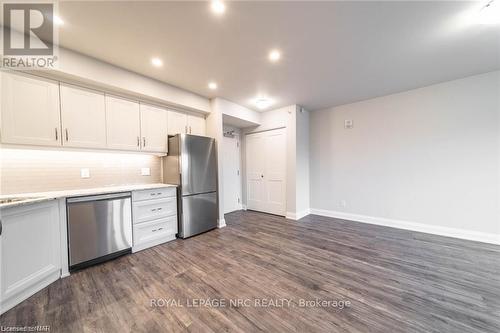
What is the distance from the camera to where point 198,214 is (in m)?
3.31

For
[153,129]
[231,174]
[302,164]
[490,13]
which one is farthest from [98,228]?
[490,13]

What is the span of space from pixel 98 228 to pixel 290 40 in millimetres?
3308

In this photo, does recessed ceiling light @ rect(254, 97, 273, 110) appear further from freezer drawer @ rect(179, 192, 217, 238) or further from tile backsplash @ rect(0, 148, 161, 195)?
tile backsplash @ rect(0, 148, 161, 195)

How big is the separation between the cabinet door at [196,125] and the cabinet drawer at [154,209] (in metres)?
1.44

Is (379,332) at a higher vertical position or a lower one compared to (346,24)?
lower

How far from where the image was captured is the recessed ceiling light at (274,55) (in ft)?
7.38

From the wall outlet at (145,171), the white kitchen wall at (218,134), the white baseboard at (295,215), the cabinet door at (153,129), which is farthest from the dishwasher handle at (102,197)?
the white baseboard at (295,215)

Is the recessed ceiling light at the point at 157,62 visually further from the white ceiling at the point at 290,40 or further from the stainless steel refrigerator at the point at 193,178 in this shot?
the stainless steel refrigerator at the point at 193,178

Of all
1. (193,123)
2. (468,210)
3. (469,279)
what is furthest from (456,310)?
(193,123)

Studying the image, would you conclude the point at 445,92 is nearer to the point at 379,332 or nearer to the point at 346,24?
the point at 346,24

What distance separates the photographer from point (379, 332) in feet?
4.34

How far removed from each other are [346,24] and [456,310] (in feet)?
9.25

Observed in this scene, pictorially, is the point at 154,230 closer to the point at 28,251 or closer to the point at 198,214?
the point at 198,214

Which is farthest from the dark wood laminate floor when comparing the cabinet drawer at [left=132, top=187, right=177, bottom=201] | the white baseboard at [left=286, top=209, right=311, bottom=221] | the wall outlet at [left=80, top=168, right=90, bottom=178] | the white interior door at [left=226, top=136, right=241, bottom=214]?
the white interior door at [left=226, top=136, right=241, bottom=214]
